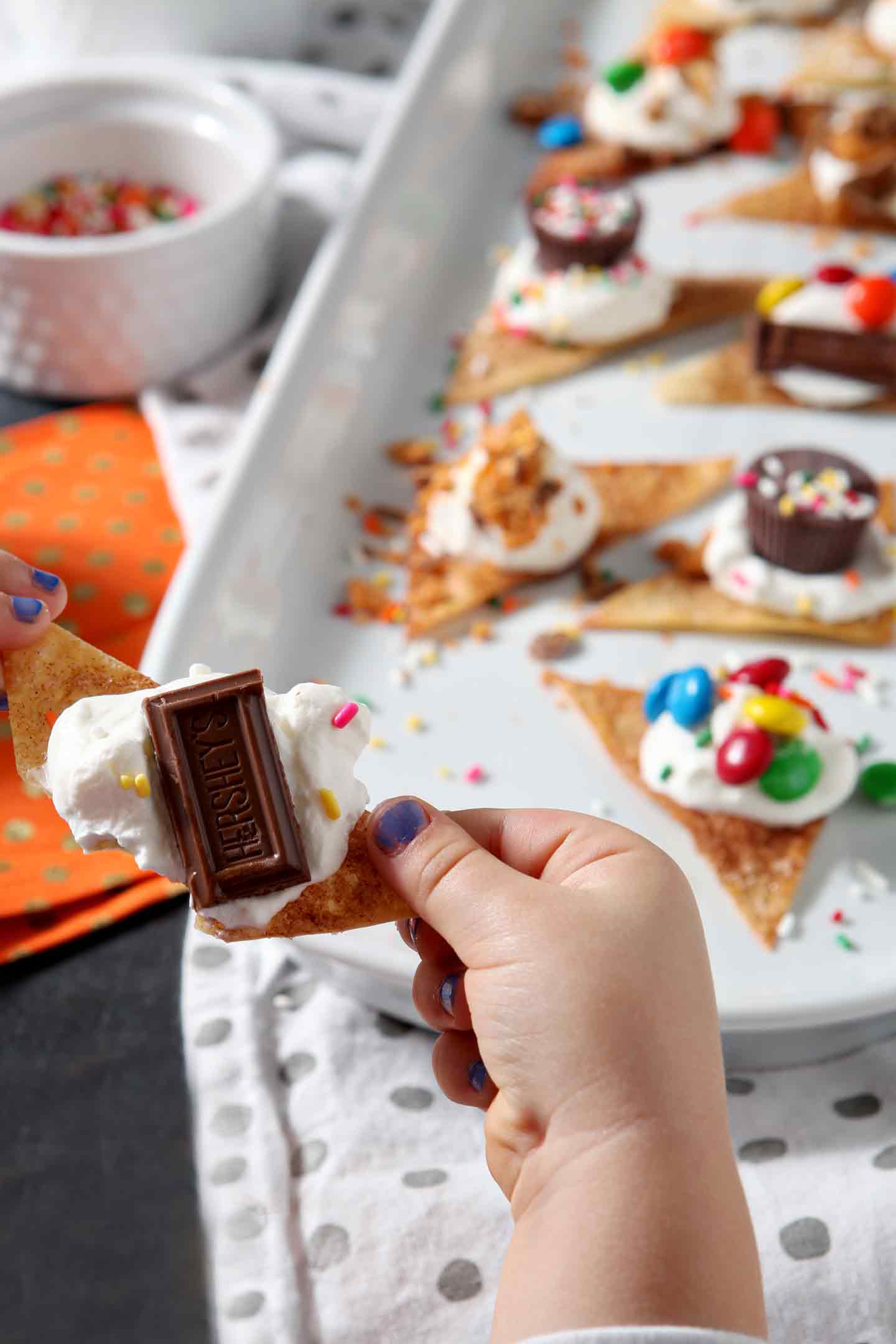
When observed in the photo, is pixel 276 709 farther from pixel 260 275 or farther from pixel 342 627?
pixel 260 275

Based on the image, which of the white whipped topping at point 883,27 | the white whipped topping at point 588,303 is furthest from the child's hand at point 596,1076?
the white whipped topping at point 883,27

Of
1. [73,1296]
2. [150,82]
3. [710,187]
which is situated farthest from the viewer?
[710,187]

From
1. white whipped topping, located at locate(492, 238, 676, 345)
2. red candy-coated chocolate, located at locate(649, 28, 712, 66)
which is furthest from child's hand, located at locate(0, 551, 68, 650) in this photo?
red candy-coated chocolate, located at locate(649, 28, 712, 66)

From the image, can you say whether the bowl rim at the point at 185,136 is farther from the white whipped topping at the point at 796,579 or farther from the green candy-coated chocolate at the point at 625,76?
the white whipped topping at the point at 796,579

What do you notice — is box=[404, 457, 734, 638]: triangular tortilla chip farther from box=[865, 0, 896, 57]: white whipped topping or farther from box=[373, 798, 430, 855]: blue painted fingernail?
box=[865, 0, 896, 57]: white whipped topping

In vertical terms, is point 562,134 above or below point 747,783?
above

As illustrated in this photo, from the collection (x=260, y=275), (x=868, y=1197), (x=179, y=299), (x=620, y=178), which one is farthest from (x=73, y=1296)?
(x=620, y=178)

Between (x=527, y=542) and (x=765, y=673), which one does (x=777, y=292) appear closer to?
(x=527, y=542)

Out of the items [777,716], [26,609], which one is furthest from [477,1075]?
[777,716]

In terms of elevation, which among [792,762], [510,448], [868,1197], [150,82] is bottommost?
[868,1197]
